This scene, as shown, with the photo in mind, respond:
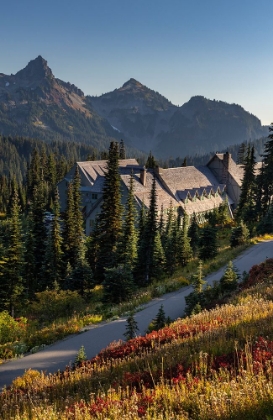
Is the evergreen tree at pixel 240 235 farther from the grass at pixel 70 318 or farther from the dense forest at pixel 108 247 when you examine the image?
the grass at pixel 70 318

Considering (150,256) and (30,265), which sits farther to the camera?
(30,265)

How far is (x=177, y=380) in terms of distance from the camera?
22.8 ft

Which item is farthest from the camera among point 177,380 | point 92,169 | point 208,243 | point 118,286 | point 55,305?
point 92,169

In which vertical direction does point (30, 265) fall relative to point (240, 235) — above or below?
below

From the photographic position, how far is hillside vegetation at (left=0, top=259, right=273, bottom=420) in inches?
220

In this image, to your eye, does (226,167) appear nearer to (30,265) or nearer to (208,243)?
(208,243)

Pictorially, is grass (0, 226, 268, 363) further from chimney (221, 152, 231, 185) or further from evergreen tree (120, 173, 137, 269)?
chimney (221, 152, 231, 185)

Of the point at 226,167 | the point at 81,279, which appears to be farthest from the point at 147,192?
the point at 81,279

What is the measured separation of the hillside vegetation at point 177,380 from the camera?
18.3ft

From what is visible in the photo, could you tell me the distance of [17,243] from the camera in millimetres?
35188

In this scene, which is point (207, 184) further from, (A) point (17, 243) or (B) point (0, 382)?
(B) point (0, 382)

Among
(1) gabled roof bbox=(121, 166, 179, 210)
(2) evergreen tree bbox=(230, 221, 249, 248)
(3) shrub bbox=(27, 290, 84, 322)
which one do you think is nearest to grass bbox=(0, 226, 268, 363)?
(3) shrub bbox=(27, 290, 84, 322)

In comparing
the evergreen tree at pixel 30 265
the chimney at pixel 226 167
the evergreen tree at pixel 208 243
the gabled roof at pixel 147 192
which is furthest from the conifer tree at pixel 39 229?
the chimney at pixel 226 167

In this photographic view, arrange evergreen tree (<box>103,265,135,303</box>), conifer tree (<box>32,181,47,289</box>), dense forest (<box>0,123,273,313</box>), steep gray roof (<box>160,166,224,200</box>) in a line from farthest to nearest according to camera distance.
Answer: steep gray roof (<box>160,166,224,200</box>)
conifer tree (<box>32,181,47,289</box>)
dense forest (<box>0,123,273,313</box>)
evergreen tree (<box>103,265,135,303</box>)
